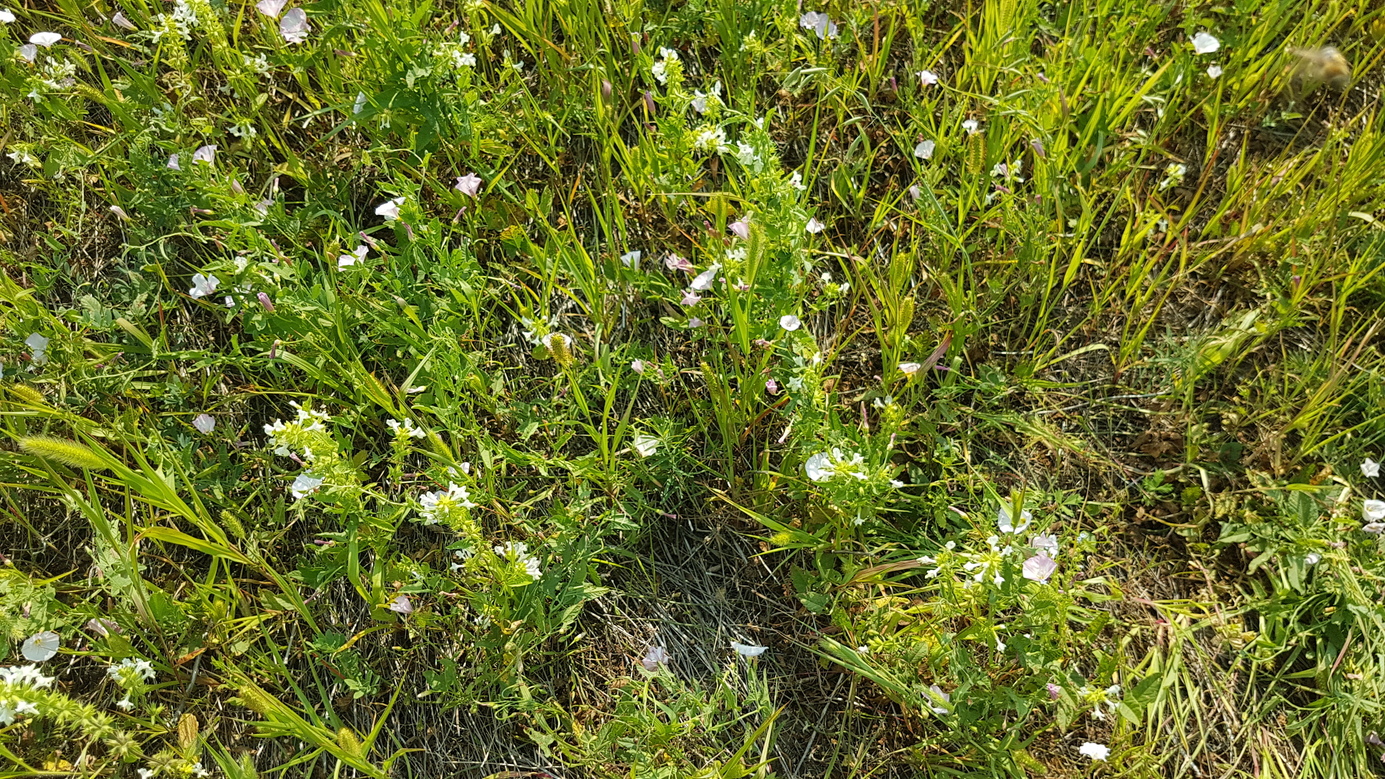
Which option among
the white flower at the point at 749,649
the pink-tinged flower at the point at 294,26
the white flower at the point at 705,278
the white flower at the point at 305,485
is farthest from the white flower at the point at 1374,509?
the pink-tinged flower at the point at 294,26

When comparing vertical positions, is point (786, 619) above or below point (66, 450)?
below

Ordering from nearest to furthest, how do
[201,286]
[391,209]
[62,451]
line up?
[62,451] < [391,209] < [201,286]

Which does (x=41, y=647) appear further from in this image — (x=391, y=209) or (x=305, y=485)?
(x=391, y=209)

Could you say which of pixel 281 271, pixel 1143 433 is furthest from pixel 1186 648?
pixel 281 271

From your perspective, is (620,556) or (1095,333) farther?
(1095,333)

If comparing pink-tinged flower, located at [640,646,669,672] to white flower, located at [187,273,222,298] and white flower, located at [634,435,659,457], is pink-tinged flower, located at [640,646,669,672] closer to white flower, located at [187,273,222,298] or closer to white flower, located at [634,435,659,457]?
white flower, located at [634,435,659,457]

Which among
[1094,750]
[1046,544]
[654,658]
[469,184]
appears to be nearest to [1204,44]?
[1046,544]

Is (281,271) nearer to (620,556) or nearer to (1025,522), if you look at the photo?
(620,556)
